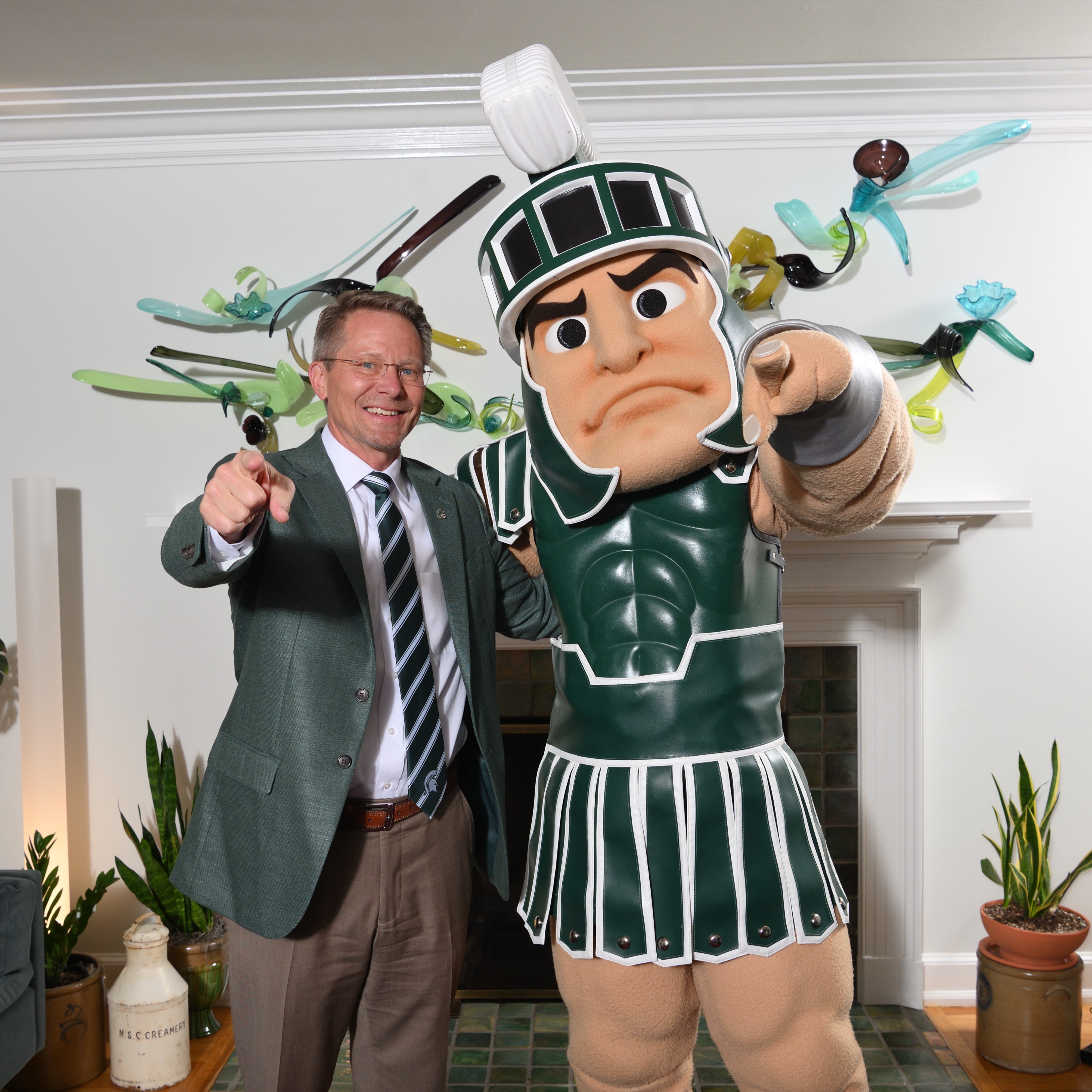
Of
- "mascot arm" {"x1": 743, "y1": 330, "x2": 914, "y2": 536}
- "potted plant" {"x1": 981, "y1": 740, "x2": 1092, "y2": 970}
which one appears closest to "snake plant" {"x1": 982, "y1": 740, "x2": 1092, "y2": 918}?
"potted plant" {"x1": 981, "y1": 740, "x2": 1092, "y2": 970}

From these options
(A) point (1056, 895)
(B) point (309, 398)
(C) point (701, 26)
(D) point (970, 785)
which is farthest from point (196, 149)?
(A) point (1056, 895)

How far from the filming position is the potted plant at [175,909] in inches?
97.8

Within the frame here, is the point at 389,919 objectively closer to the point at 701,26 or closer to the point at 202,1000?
the point at 202,1000

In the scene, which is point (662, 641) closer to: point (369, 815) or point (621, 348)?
point (621, 348)

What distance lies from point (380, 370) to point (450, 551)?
334 mm

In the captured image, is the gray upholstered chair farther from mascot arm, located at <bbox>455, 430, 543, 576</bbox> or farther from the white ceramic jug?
mascot arm, located at <bbox>455, 430, 543, 576</bbox>

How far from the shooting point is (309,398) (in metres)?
2.71

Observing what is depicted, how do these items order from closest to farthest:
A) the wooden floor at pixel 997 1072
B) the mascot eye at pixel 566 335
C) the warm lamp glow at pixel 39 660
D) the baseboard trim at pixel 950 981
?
the mascot eye at pixel 566 335 < the wooden floor at pixel 997 1072 < the warm lamp glow at pixel 39 660 < the baseboard trim at pixel 950 981

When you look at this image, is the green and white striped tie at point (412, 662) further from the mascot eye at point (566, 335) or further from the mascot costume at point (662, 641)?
the mascot eye at point (566, 335)

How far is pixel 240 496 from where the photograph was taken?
1198 mm

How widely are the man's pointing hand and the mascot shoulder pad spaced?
1.47 ft

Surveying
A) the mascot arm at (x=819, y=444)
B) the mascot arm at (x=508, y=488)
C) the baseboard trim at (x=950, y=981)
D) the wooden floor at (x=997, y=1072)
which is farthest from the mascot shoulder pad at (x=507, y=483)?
the baseboard trim at (x=950, y=981)

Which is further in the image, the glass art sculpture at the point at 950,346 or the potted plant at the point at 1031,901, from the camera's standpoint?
the glass art sculpture at the point at 950,346

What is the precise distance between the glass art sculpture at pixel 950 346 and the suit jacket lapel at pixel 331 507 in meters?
1.64
